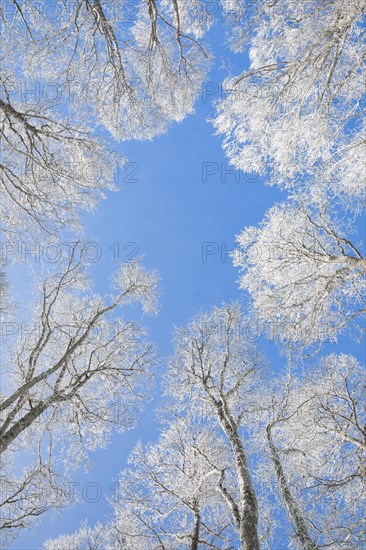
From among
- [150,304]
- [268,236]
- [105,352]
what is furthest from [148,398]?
[268,236]

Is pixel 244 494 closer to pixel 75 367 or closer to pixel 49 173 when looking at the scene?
pixel 75 367

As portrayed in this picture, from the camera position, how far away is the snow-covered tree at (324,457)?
546 centimetres

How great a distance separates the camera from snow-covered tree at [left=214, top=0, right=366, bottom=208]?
468cm

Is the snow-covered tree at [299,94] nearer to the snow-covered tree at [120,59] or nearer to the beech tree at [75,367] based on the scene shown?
the snow-covered tree at [120,59]

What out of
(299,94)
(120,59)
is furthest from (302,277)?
(120,59)

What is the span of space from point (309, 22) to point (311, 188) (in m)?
2.69

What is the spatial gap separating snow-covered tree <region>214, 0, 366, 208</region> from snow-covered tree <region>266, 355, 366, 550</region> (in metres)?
3.95

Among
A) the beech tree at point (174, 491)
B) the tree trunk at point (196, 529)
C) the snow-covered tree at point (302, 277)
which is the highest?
the snow-covered tree at point (302, 277)

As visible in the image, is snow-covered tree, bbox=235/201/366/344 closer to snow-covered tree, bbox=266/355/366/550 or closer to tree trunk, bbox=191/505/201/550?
snow-covered tree, bbox=266/355/366/550

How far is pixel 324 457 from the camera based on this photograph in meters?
7.91

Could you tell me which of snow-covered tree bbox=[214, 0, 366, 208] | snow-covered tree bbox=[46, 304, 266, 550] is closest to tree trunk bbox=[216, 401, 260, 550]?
snow-covered tree bbox=[46, 304, 266, 550]

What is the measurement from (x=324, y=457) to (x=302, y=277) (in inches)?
153

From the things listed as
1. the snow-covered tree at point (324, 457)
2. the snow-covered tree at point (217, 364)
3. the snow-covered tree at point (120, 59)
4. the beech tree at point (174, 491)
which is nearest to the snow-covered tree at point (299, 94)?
the snow-covered tree at point (120, 59)

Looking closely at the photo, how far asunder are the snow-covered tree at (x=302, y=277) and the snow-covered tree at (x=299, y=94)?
4.33 feet
